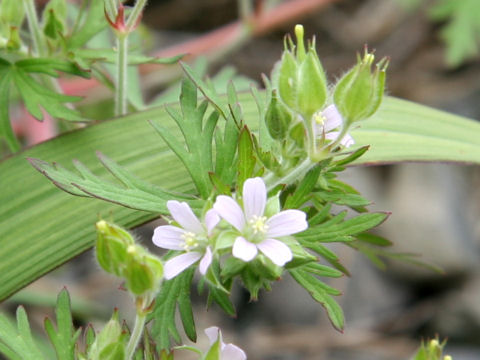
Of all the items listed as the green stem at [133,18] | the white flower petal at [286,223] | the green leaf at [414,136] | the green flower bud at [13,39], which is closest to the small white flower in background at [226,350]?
the white flower petal at [286,223]

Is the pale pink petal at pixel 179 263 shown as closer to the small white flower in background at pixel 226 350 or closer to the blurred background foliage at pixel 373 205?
the small white flower in background at pixel 226 350

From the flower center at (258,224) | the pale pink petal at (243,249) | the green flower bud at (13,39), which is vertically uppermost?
the green flower bud at (13,39)

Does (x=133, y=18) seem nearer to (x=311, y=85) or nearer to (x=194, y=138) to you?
(x=194, y=138)

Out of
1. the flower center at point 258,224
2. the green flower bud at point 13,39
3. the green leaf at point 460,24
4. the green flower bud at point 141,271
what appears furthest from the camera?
the green leaf at point 460,24

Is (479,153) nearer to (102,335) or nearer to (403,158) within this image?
(403,158)

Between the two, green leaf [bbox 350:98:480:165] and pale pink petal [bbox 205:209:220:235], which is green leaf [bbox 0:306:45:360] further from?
green leaf [bbox 350:98:480:165]

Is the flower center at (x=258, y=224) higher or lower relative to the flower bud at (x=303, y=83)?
lower
